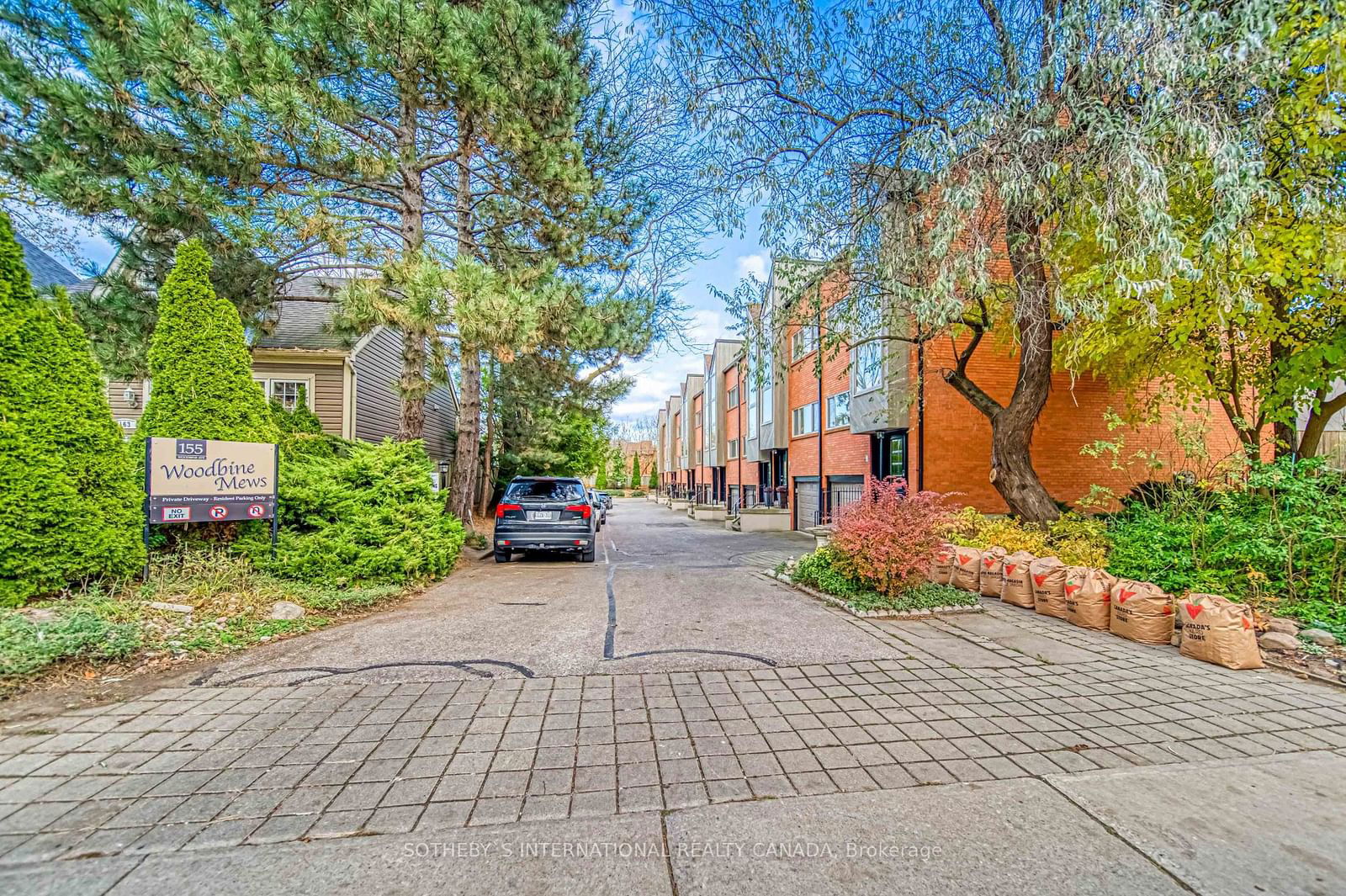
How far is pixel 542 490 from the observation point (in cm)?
1120

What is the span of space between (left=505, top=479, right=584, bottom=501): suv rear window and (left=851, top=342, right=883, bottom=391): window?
7784 mm

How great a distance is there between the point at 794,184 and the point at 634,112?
3811 millimetres

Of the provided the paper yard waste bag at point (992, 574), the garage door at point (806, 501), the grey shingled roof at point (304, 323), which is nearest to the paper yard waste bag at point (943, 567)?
the paper yard waste bag at point (992, 574)

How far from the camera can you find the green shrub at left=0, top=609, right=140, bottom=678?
419 centimetres

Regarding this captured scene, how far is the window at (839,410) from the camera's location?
17219 millimetres

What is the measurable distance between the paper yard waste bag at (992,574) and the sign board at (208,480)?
949 cm

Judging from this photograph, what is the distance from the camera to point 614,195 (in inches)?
438

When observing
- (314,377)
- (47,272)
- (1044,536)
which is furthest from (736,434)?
(47,272)

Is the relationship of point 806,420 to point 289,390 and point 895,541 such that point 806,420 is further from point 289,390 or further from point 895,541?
point 289,390

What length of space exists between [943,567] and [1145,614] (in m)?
2.92

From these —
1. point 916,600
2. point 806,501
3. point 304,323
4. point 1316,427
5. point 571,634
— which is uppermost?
point 304,323

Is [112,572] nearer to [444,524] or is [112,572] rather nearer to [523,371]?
[444,524]

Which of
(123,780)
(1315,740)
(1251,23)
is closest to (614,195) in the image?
(1251,23)

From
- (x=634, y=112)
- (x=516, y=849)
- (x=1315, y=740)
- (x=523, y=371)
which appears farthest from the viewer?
(x=523, y=371)
